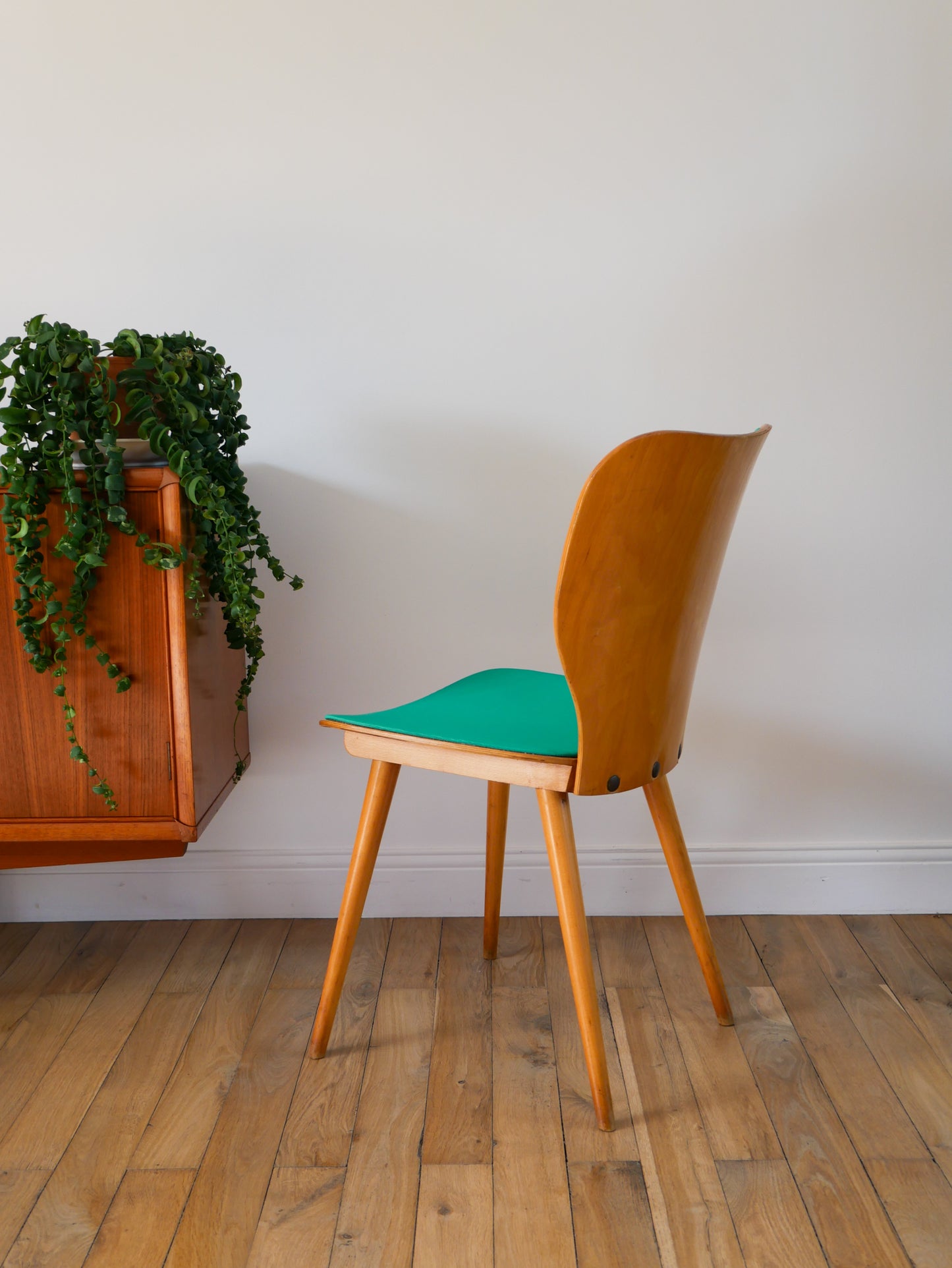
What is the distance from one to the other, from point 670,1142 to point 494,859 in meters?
0.54

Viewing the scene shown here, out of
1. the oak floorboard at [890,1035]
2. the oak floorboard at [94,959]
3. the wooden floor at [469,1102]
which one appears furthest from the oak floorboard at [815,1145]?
the oak floorboard at [94,959]

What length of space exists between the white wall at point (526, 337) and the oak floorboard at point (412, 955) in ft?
0.16

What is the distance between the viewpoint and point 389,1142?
122 centimetres

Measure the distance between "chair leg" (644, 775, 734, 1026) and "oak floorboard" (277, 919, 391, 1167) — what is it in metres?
0.51

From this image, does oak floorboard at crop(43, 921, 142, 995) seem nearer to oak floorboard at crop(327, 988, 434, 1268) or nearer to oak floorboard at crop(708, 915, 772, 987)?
oak floorboard at crop(327, 988, 434, 1268)

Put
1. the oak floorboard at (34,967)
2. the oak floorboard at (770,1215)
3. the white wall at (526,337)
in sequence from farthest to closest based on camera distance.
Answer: the white wall at (526,337) → the oak floorboard at (34,967) → the oak floorboard at (770,1215)

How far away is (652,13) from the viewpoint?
1628mm

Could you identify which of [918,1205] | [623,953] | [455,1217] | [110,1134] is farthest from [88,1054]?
[918,1205]

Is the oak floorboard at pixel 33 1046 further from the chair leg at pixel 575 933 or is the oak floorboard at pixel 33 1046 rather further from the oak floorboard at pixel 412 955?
the chair leg at pixel 575 933

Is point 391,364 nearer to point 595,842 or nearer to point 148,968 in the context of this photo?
point 595,842

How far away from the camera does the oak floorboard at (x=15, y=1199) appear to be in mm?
1072

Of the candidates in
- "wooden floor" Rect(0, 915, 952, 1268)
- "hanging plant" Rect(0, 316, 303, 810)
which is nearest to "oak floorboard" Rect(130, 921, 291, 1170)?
"wooden floor" Rect(0, 915, 952, 1268)

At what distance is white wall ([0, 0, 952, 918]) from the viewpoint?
5.41 ft

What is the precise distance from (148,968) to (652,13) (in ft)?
5.97
